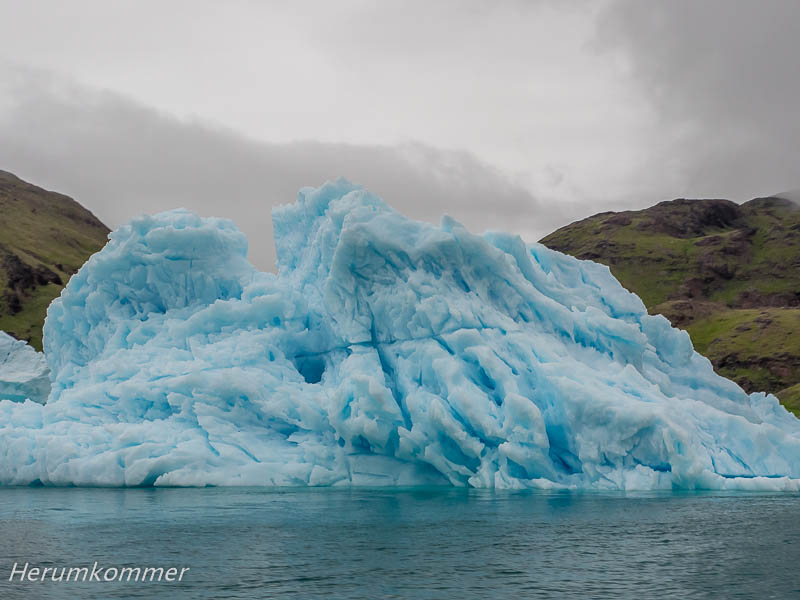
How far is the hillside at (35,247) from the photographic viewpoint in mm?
102625

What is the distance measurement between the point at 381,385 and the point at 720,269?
112 meters

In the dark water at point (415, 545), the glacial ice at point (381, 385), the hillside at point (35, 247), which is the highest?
the hillside at point (35, 247)

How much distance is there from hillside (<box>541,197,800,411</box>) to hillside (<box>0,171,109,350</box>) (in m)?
77.0

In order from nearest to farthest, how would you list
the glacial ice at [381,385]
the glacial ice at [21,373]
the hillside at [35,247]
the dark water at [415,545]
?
the dark water at [415,545] < the glacial ice at [381,385] < the glacial ice at [21,373] < the hillside at [35,247]

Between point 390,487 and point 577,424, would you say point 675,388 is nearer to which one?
point 577,424

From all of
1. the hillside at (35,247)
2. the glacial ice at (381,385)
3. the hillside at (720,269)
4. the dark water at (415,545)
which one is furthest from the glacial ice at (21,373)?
the hillside at (720,269)

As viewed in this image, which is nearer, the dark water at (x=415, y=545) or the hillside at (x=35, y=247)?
the dark water at (x=415, y=545)

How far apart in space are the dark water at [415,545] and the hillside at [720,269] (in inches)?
2605

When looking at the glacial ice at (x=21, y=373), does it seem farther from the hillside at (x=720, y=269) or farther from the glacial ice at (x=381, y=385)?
the hillside at (x=720, y=269)

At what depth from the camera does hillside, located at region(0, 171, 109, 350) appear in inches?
4040

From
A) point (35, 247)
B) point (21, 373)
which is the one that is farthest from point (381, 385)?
point (35, 247)

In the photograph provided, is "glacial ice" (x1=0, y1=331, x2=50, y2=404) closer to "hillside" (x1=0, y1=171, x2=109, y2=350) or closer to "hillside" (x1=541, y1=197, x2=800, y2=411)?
"hillside" (x1=0, y1=171, x2=109, y2=350)

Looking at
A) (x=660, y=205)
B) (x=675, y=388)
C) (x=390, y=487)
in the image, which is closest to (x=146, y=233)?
(x=390, y=487)

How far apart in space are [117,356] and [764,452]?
23496mm
